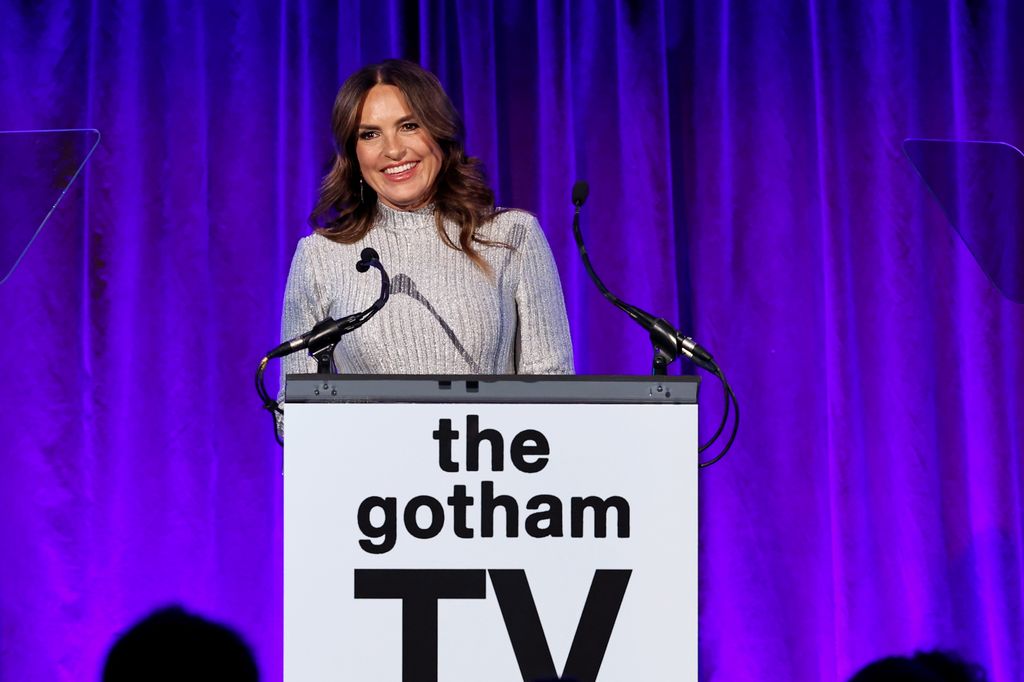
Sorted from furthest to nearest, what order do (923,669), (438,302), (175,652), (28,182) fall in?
(923,669) < (175,652) < (28,182) < (438,302)

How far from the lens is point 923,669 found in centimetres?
283

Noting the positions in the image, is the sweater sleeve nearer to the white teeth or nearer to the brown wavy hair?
the brown wavy hair

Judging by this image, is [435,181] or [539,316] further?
[435,181]

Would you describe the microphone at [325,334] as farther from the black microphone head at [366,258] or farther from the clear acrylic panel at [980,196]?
the clear acrylic panel at [980,196]

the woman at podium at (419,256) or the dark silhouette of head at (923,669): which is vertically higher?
the woman at podium at (419,256)

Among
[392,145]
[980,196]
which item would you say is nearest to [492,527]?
[392,145]

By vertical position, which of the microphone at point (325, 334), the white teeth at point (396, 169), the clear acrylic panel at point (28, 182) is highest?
the clear acrylic panel at point (28, 182)

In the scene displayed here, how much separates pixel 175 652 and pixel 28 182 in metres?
1.22

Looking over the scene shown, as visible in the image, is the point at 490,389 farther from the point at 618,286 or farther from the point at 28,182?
the point at 28,182

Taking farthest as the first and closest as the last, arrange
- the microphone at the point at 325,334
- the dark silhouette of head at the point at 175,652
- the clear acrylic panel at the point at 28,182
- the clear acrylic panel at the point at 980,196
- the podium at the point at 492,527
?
the clear acrylic panel at the point at 980,196 → the dark silhouette of head at the point at 175,652 → the clear acrylic panel at the point at 28,182 → the microphone at the point at 325,334 → the podium at the point at 492,527

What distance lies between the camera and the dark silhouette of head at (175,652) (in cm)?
272

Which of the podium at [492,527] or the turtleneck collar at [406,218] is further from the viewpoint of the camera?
the turtleneck collar at [406,218]

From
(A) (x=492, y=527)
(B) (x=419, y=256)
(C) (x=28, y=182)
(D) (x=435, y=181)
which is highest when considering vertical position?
(C) (x=28, y=182)

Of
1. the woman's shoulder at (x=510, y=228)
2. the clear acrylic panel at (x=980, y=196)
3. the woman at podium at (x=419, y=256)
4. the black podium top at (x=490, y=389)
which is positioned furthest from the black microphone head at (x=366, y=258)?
the clear acrylic panel at (x=980, y=196)
